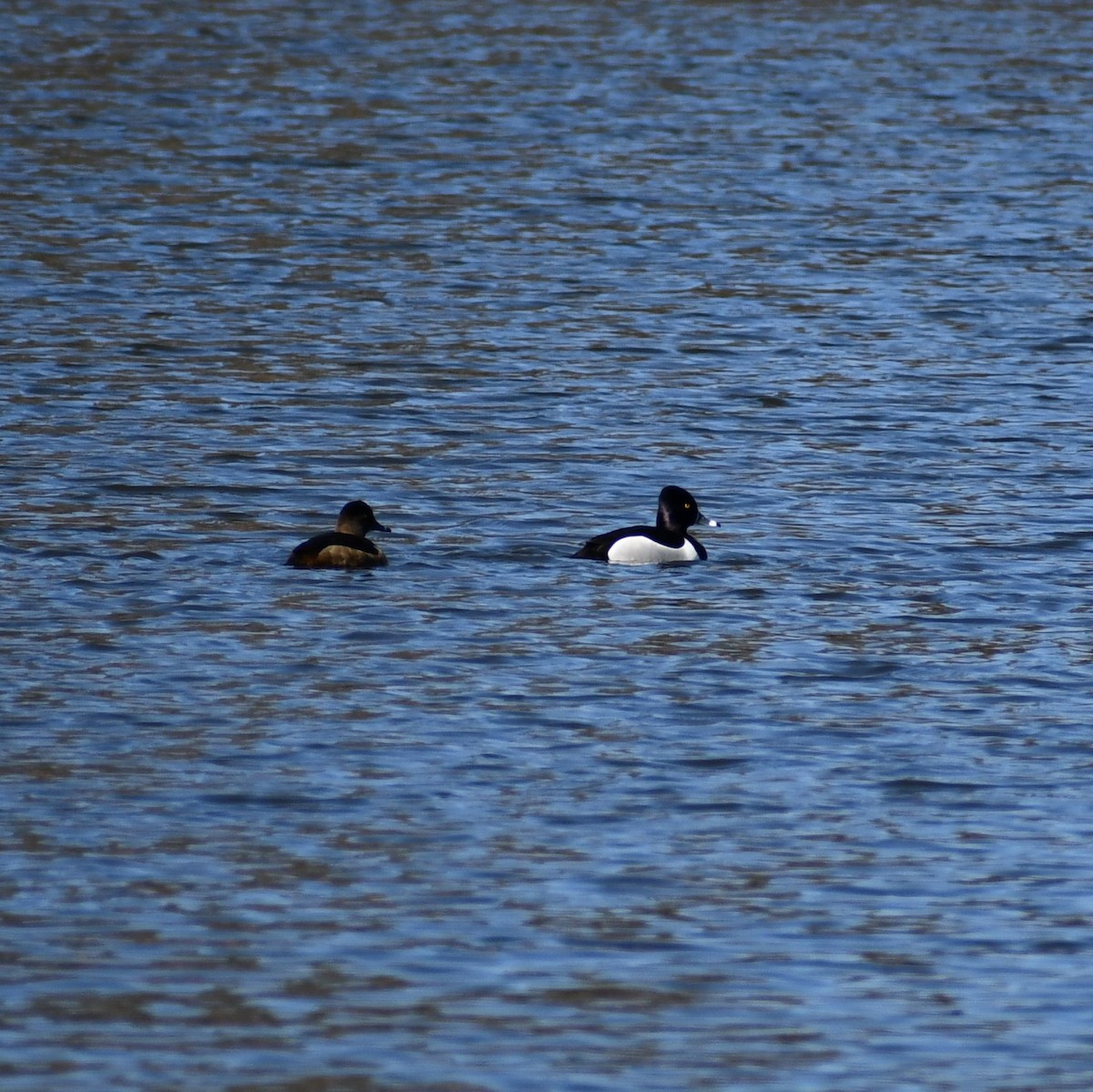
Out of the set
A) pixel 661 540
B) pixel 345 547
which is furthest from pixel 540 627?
pixel 661 540

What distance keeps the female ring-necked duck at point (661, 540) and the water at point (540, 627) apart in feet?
0.51

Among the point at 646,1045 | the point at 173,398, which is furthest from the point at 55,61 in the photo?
the point at 646,1045

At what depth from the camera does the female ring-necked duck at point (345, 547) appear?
14.5 metres

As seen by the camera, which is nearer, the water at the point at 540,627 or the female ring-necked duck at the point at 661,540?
the water at the point at 540,627

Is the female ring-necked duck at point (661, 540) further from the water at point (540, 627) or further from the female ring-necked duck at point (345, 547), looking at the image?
the female ring-necked duck at point (345, 547)

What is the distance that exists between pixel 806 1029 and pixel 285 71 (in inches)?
1298

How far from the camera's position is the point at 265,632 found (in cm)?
1335

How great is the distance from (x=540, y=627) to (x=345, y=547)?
1.45 metres

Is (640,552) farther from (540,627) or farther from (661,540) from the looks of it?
(540,627)

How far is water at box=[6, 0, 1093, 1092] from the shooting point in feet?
27.9

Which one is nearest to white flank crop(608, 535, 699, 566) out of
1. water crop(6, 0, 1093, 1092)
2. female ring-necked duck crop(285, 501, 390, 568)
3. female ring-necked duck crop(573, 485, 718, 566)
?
female ring-necked duck crop(573, 485, 718, 566)

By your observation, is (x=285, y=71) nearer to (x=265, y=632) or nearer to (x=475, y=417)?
(x=475, y=417)

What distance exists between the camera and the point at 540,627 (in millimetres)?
13664

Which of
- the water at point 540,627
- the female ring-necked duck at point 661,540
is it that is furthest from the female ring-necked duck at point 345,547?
the female ring-necked duck at point 661,540
